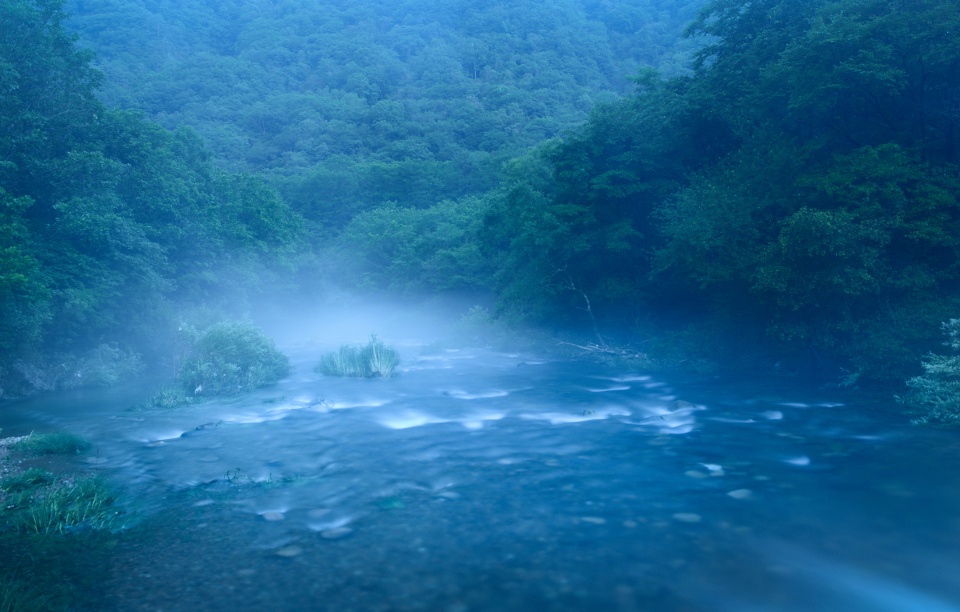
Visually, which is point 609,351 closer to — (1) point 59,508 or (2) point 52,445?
(2) point 52,445

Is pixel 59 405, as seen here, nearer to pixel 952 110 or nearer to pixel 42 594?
pixel 42 594

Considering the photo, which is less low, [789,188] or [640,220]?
[640,220]

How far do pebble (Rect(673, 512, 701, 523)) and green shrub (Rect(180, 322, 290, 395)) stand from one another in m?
16.4

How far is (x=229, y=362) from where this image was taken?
2223 cm

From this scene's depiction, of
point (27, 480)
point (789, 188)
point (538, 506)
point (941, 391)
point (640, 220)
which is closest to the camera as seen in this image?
point (538, 506)

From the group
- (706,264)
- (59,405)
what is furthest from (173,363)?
(706,264)

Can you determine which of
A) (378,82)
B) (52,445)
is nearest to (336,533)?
(52,445)

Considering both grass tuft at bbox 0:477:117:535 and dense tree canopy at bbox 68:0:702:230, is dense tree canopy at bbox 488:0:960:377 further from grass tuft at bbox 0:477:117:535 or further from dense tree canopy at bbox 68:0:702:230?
dense tree canopy at bbox 68:0:702:230

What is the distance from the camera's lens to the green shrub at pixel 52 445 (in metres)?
13.3

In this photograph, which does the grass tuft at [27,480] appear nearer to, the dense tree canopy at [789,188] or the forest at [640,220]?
the forest at [640,220]

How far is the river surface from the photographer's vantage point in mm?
7133

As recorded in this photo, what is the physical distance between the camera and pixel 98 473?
11.9 metres

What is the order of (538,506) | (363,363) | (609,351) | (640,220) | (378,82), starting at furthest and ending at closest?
1. (378,82)
2. (640,220)
3. (609,351)
4. (363,363)
5. (538,506)

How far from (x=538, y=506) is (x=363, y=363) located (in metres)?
15.5
